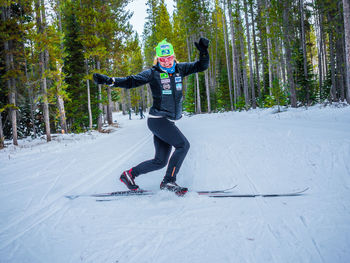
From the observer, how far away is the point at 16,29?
1087 centimetres

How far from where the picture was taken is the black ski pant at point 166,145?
3023mm

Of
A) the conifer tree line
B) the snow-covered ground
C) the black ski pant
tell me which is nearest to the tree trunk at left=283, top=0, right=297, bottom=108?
the conifer tree line

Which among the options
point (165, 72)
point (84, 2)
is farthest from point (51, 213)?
point (84, 2)

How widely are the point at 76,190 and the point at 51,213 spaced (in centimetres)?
81

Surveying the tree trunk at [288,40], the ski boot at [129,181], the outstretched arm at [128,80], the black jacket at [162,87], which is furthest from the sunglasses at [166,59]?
the tree trunk at [288,40]

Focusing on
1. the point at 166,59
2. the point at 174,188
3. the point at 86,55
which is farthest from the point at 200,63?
the point at 86,55

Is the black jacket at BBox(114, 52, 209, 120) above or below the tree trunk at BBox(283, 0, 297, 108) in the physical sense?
below

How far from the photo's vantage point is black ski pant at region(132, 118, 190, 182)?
3.02m

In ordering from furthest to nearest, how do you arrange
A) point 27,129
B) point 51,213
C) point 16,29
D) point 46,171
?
point 27,129 < point 16,29 < point 46,171 < point 51,213

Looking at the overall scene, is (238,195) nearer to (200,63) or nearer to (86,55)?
(200,63)

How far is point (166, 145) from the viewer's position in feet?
10.6

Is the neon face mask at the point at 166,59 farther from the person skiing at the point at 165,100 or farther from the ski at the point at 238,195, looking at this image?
the ski at the point at 238,195

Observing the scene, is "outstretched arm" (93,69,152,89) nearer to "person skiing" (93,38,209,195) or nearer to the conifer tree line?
"person skiing" (93,38,209,195)

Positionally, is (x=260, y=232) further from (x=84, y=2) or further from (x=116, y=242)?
(x=84, y=2)
